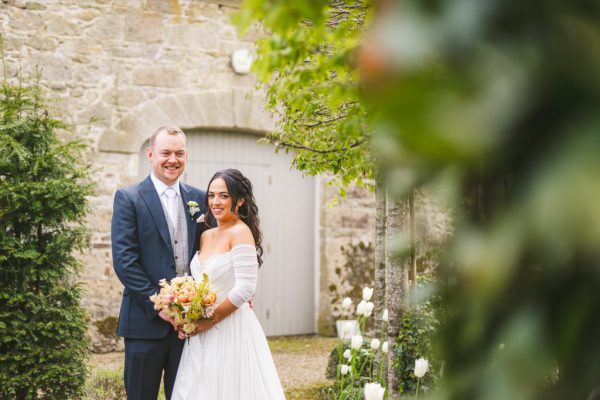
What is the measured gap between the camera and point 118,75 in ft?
25.5

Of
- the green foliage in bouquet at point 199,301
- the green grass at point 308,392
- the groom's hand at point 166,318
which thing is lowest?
the green grass at point 308,392

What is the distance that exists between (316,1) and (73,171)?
13.6 feet

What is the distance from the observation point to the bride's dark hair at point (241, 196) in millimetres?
3988

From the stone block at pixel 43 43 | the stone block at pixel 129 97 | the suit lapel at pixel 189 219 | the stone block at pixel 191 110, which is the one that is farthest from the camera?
the stone block at pixel 191 110

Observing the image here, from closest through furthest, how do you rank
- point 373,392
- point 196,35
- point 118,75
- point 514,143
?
point 514,143 < point 373,392 < point 118,75 < point 196,35

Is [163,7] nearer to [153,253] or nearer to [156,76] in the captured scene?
[156,76]

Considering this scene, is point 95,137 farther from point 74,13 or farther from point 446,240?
Answer: point 446,240

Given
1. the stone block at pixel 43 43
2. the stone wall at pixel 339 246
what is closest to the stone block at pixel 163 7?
the stone block at pixel 43 43

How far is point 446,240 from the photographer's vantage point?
922 millimetres

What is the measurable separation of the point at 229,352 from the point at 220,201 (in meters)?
0.89

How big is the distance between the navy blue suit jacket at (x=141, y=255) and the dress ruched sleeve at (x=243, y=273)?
1.20ft

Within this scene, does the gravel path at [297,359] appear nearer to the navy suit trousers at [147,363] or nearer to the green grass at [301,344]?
the green grass at [301,344]

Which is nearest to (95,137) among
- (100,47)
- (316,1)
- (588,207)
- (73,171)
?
(100,47)

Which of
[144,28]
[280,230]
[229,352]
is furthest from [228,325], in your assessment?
[144,28]
